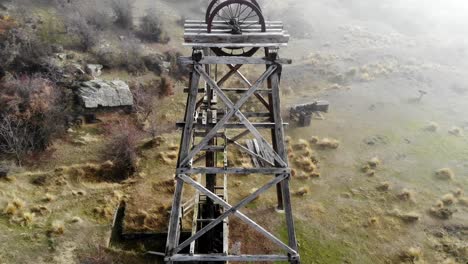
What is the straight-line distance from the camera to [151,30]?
1201 inches

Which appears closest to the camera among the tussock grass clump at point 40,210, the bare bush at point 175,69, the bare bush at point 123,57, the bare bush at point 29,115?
the tussock grass clump at point 40,210

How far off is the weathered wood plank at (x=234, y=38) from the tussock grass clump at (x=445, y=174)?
49.5 ft

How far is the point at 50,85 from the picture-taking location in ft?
66.8

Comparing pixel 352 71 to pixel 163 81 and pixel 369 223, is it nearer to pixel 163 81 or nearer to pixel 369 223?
pixel 163 81

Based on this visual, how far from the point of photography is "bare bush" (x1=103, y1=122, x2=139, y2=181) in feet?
54.2

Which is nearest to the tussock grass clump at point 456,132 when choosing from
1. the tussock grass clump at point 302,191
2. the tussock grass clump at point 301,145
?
the tussock grass clump at point 301,145

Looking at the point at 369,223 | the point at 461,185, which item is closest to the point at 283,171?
the point at 369,223

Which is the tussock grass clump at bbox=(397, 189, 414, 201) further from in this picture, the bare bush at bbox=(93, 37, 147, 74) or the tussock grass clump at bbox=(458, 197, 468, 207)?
the bare bush at bbox=(93, 37, 147, 74)

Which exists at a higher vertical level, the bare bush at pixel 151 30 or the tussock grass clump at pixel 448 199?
the bare bush at pixel 151 30

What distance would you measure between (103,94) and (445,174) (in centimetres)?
2064

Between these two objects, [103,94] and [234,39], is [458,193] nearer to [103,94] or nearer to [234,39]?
[234,39]

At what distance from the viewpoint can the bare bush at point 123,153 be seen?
650 inches

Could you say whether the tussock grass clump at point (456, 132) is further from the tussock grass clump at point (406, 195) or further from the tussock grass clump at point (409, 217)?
the tussock grass clump at point (409, 217)

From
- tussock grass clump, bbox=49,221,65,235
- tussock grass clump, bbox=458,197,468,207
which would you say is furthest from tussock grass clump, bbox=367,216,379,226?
tussock grass clump, bbox=49,221,65,235
